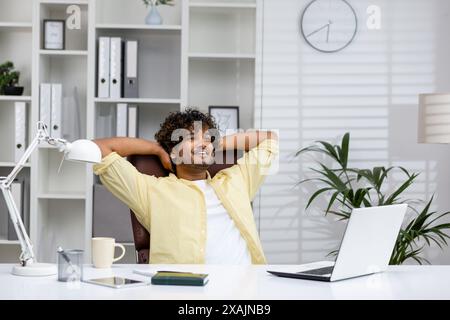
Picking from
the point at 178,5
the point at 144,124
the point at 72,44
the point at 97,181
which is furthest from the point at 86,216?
the point at 178,5

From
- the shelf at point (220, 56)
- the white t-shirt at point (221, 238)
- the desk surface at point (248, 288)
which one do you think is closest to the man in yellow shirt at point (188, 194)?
the white t-shirt at point (221, 238)

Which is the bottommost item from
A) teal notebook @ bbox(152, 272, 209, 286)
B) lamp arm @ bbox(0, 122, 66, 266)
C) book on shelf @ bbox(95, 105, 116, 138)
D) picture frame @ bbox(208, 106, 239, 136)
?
teal notebook @ bbox(152, 272, 209, 286)

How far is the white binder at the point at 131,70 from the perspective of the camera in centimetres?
411

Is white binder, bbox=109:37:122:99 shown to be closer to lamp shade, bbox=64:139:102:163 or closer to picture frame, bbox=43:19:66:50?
picture frame, bbox=43:19:66:50

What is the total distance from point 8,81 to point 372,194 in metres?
2.14

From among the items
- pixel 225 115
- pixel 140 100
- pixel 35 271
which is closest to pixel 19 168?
pixel 35 271

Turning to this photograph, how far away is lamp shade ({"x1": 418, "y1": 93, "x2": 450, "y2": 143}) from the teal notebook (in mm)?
2277

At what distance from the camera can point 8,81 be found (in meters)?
4.18

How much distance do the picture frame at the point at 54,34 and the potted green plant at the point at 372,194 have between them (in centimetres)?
147

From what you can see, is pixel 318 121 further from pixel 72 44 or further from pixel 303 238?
pixel 72 44

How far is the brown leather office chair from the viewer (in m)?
2.67

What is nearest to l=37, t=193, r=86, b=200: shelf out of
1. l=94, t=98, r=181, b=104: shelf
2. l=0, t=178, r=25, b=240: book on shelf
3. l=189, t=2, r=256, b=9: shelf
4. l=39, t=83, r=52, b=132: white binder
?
l=0, t=178, r=25, b=240: book on shelf

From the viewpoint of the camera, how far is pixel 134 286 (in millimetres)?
1787

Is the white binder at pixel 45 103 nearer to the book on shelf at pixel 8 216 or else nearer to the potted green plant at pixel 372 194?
the book on shelf at pixel 8 216
